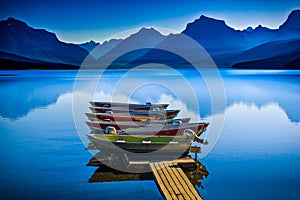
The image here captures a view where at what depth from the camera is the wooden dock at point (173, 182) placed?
25.4ft

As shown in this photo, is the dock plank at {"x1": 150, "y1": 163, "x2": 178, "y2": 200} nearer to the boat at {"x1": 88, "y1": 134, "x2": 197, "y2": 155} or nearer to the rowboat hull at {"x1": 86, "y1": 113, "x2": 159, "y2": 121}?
the boat at {"x1": 88, "y1": 134, "x2": 197, "y2": 155}

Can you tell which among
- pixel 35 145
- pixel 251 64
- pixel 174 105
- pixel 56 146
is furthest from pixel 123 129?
pixel 251 64

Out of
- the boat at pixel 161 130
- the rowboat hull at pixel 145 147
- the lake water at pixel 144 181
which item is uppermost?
the boat at pixel 161 130

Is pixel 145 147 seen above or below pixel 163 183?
above

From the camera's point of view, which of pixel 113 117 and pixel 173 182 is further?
pixel 113 117

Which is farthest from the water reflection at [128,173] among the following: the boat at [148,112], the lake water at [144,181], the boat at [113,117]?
the boat at [148,112]

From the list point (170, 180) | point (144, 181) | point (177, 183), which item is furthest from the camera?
point (144, 181)

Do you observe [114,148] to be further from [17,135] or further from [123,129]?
[17,135]

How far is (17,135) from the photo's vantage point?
1545 cm

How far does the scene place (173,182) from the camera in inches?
336

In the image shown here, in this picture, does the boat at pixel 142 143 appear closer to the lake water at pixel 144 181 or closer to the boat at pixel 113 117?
the lake water at pixel 144 181

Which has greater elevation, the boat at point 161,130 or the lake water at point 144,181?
the boat at point 161,130

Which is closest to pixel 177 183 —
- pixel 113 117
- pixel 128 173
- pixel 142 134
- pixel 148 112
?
pixel 128 173

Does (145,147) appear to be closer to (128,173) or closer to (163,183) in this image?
(128,173)
